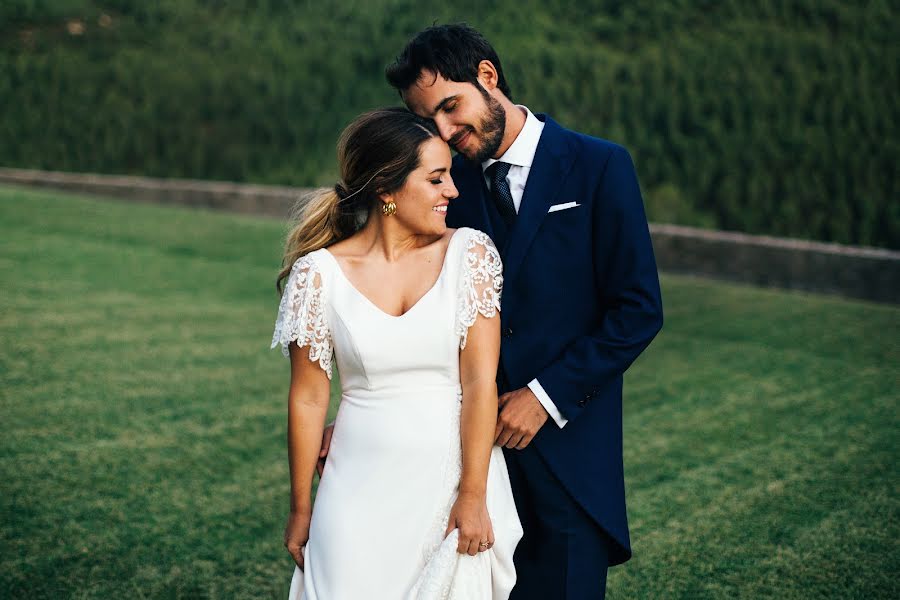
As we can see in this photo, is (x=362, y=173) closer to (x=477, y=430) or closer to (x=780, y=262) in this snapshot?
(x=477, y=430)

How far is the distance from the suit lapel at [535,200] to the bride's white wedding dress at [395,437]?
0.15m

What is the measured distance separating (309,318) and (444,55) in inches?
31.3

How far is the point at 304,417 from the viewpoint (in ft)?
8.93

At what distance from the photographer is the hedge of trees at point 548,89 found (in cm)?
1141

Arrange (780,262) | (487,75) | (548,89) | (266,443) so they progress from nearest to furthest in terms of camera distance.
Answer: (487,75) < (266,443) < (780,262) < (548,89)

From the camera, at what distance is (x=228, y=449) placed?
571 centimetres

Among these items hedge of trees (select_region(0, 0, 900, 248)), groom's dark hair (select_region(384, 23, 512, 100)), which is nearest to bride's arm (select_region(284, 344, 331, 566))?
groom's dark hair (select_region(384, 23, 512, 100))

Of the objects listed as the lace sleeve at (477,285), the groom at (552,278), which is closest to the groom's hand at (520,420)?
the groom at (552,278)

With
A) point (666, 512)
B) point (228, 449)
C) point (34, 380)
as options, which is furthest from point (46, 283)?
point (666, 512)

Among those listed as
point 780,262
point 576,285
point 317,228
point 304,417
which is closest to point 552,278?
point 576,285

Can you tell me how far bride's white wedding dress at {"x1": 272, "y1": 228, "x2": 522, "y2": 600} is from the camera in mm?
2617

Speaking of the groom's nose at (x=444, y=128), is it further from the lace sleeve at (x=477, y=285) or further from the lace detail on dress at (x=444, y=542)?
the lace detail on dress at (x=444, y=542)

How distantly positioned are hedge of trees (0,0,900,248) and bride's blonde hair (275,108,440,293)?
861 cm

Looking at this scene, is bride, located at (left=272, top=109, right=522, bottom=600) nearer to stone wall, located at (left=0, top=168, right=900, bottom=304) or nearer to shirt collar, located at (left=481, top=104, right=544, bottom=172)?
shirt collar, located at (left=481, top=104, right=544, bottom=172)
